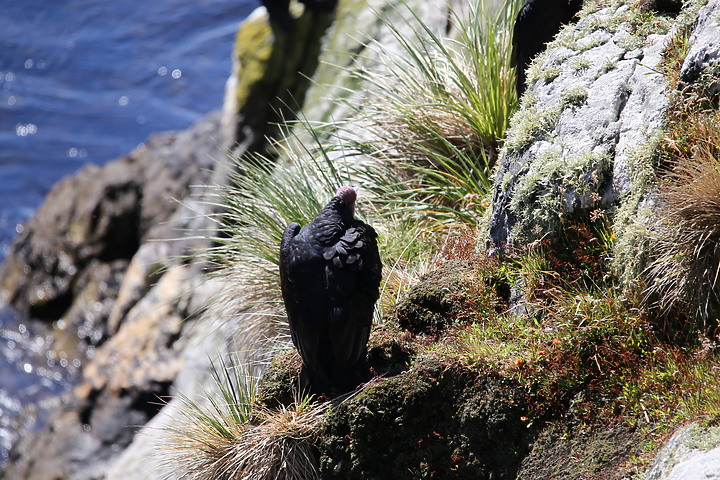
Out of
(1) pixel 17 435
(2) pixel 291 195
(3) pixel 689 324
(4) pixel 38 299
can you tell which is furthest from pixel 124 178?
(3) pixel 689 324

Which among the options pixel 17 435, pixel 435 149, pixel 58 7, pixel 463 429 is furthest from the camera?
pixel 58 7

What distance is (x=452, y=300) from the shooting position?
3.53 meters

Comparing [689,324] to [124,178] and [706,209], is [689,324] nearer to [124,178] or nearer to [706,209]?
[706,209]

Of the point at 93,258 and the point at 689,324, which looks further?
the point at 93,258

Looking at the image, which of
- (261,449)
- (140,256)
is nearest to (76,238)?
(140,256)

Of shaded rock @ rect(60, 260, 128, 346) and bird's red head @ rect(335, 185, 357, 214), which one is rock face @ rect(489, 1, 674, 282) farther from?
shaded rock @ rect(60, 260, 128, 346)

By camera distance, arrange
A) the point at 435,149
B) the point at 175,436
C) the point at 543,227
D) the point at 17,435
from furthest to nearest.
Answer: the point at 17,435, the point at 435,149, the point at 175,436, the point at 543,227

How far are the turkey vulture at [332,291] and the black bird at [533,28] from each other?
1.64 meters

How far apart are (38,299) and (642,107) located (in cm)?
931

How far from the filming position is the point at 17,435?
8.70 metres

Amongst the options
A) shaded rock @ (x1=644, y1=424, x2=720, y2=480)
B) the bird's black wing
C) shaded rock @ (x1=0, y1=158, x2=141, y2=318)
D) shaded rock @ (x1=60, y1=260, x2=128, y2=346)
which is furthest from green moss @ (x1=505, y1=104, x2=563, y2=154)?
shaded rock @ (x1=0, y1=158, x2=141, y2=318)

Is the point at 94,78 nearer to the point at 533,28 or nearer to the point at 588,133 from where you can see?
the point at 533,28

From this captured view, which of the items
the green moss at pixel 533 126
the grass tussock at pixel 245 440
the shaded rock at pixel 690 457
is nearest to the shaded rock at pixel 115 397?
the grass tussock at pixel 245 440

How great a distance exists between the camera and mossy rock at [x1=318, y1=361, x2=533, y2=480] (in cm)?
308
